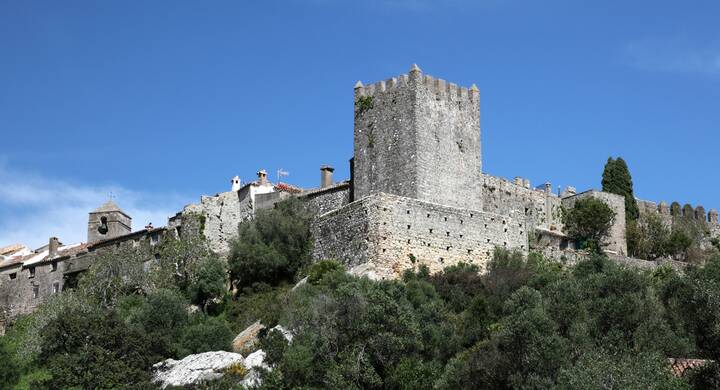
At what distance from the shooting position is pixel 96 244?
63.6 m

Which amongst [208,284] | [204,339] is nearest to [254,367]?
[204,339]

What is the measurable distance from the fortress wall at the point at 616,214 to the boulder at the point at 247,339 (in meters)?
20.5

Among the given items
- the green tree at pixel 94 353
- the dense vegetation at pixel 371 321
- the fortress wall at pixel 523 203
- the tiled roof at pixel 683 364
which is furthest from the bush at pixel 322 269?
the tiled roof at pixel 683 364

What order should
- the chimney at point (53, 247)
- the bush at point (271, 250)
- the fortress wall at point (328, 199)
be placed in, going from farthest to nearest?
the chimney at point (53, 247) → the fortress wall at point (328, 199) → the bush at point (271, 250)

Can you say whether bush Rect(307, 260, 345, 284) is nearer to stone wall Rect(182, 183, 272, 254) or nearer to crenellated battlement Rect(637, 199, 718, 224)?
stone wall Rect(182, 183, 272, 254)

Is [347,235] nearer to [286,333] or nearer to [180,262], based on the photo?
[286,333]

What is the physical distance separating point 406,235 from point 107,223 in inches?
978

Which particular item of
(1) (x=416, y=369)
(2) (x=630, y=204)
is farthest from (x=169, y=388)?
(2) (x=630, y=204)

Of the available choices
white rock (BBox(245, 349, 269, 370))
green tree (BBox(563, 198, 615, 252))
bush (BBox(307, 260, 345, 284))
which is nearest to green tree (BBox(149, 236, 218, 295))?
bush (BBox(307, 260, 345, 284))

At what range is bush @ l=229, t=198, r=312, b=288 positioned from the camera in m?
50.8

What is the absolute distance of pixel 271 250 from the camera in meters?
51.0

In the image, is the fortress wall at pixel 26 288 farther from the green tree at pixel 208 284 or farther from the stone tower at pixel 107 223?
the green tree at pixel 208 284

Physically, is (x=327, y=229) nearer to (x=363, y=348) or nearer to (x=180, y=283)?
(x=180, y=283)

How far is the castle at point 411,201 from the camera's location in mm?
48344
